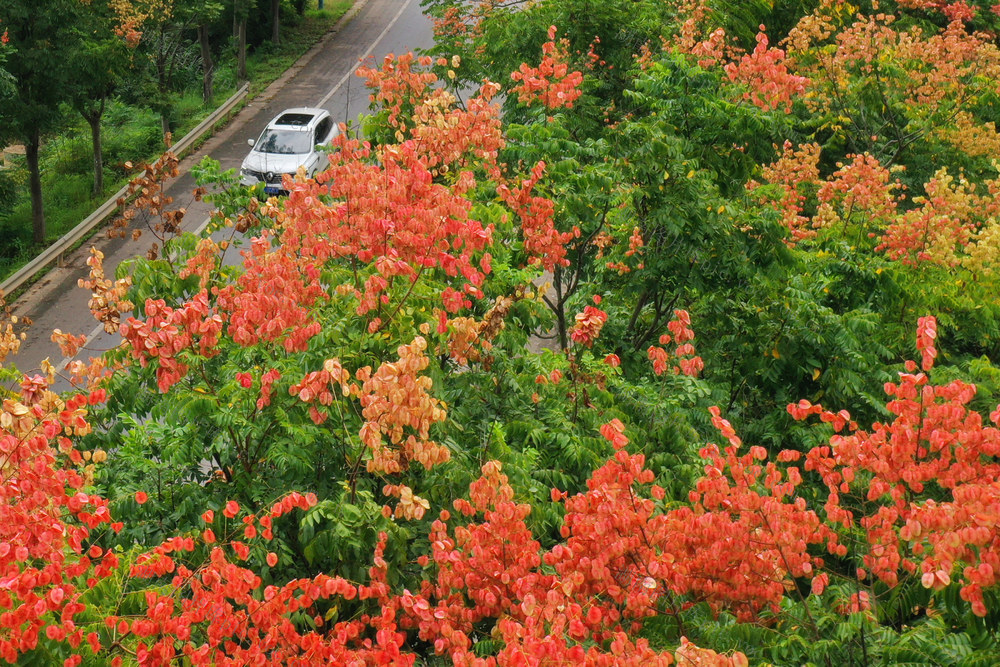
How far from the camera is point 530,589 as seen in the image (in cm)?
617

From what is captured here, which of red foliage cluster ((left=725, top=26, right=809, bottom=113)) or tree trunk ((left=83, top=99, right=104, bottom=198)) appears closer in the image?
red foliage cluster ((left=725, top=26, right=809, bottom=113))

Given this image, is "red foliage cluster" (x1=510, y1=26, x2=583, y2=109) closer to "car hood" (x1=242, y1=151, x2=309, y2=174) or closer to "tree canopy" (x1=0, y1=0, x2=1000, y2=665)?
"tree canopy" (x1=0, y1=0, x2=1000, y2=665)

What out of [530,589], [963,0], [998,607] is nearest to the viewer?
[998,607]

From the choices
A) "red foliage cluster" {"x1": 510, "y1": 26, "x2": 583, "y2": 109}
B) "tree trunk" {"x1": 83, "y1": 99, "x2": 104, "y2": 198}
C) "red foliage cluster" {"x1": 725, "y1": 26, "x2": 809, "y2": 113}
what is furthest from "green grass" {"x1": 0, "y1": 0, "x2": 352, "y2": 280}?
"red foliage cluster" {"x1": 725, "y1": 26, "x2": 809, "y2": 113}

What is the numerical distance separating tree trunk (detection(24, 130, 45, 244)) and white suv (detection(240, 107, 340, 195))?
5364 millimetres

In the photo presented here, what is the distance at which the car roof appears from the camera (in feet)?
84.7

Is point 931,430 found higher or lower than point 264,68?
higher

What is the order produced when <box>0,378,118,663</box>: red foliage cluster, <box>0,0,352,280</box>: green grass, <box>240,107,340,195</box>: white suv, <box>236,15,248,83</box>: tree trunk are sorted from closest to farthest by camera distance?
<box>0,378,118,663</box>: red foliage cluster < <box>240,107,340,195</box>: white suv < <box>0,0,352,280</box>: green grass < <box>236,15,248,83</box>: tree trunk

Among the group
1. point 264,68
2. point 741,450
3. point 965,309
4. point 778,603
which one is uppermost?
point 778,603

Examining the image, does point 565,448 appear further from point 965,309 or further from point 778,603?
point 965,309

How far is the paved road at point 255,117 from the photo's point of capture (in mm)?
20922

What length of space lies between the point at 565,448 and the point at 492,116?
5.04 meters

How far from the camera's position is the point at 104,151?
99.6 feet

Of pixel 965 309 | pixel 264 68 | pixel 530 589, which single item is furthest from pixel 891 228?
pixel 264 68
